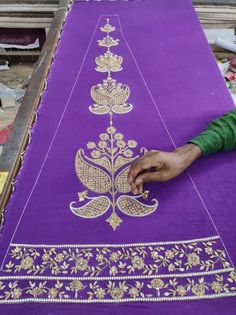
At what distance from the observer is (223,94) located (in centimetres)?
172

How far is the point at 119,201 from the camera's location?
128cm

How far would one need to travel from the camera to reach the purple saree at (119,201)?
1.02 metres

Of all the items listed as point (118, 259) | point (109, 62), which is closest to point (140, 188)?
point (118, 259)

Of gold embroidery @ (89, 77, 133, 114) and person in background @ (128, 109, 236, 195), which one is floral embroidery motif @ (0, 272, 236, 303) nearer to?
person in background @ (128, 109, 236, 195)

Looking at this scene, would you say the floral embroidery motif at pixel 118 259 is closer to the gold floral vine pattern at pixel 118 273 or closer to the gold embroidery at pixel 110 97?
the gold floral vine pattern at pixel 118 273

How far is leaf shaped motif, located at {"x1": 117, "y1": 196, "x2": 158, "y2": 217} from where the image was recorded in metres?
1.24

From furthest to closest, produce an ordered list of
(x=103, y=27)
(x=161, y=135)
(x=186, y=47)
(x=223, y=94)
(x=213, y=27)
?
(x=213, y=27)
(x=103, y=27)
(x=186, y=47)
(x=223, y=94)
(x=161, y=135)

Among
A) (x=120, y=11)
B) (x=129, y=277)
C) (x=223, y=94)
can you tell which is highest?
(x=120, y=11)

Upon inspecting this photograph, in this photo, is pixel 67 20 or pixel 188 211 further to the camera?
pixel 67 20

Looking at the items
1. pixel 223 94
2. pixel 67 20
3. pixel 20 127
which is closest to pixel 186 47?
pixel 223 94

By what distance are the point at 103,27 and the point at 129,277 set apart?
5.36 ft

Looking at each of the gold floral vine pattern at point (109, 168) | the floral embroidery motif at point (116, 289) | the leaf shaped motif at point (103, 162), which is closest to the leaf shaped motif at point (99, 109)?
the gold floral vine pattern at point (109, 168)

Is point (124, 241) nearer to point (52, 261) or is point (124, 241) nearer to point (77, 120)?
point (52, 261)

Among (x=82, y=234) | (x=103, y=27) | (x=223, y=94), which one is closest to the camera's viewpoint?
(x=82, y=234)
